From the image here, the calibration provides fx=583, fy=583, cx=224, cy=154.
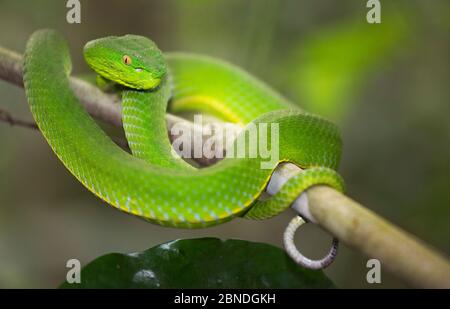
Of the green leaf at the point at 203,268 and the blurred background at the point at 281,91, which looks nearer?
the green leaf at the point at 203,268

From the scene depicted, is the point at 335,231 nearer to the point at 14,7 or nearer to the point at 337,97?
the point at 337,97
